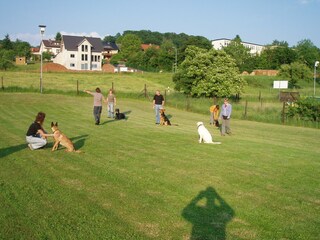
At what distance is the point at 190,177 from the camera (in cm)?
848

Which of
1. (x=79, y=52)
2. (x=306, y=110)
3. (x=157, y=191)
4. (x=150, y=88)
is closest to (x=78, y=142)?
(x=157, y=191)

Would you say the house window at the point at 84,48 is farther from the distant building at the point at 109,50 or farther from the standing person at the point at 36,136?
the standing person at the point at 36,136

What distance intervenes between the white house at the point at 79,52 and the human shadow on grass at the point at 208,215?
80025 millimetres

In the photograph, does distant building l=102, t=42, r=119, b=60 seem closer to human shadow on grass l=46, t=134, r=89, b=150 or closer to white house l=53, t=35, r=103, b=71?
white house l=53, t=35, r=103, b=71

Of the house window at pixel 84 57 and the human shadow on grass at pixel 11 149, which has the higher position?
the house window at pixel 84 57

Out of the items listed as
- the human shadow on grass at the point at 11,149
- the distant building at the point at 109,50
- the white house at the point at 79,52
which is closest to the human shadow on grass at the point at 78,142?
the human shadow on grass at the point at 11,149

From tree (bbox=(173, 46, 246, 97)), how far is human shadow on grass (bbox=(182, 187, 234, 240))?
118ft

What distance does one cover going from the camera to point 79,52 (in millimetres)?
83250

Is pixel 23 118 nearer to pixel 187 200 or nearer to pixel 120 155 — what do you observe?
pixel 120 155

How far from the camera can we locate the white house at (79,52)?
82875 mm

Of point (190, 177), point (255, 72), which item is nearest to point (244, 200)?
point (190, 177)

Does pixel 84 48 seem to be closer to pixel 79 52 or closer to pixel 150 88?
pixel 79 52

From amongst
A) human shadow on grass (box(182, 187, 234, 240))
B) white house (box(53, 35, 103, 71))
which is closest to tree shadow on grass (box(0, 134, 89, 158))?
human shadow on grass (box(182, 187, 234, 240))

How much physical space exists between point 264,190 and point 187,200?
1908 millimetres
